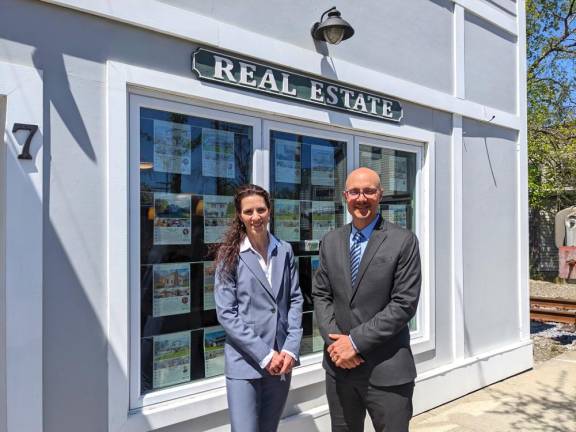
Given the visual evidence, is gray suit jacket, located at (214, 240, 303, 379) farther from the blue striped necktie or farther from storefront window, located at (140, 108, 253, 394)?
storefront window, located at (140, 108, 253, 394)

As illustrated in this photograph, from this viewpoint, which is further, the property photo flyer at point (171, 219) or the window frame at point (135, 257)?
the property photo flyer at point (171, 219)

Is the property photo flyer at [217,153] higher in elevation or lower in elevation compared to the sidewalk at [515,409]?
higher

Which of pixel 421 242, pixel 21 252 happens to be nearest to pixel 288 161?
pixel 421 242

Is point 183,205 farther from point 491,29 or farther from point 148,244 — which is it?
point 491,29

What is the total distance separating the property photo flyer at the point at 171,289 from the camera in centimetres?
Result: 344

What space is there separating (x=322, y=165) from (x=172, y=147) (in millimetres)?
1523

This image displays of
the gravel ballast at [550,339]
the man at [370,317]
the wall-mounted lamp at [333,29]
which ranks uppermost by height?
the wall-mounted lamp at [333,29]

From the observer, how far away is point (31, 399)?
9.05 ft

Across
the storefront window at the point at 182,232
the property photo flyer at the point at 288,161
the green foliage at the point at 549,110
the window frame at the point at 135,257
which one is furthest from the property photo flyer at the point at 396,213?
the green foliage at the point at 549,110

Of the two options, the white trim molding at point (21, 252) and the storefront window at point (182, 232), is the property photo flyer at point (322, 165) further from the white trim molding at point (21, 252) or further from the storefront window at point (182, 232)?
the white trim molding at point (21, 252)

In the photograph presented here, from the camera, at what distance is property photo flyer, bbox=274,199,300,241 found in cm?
424

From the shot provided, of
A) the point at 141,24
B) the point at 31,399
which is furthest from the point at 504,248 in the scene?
the point at 31,399

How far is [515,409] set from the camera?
5.21 meters

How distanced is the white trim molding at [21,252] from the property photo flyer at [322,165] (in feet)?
7.59
